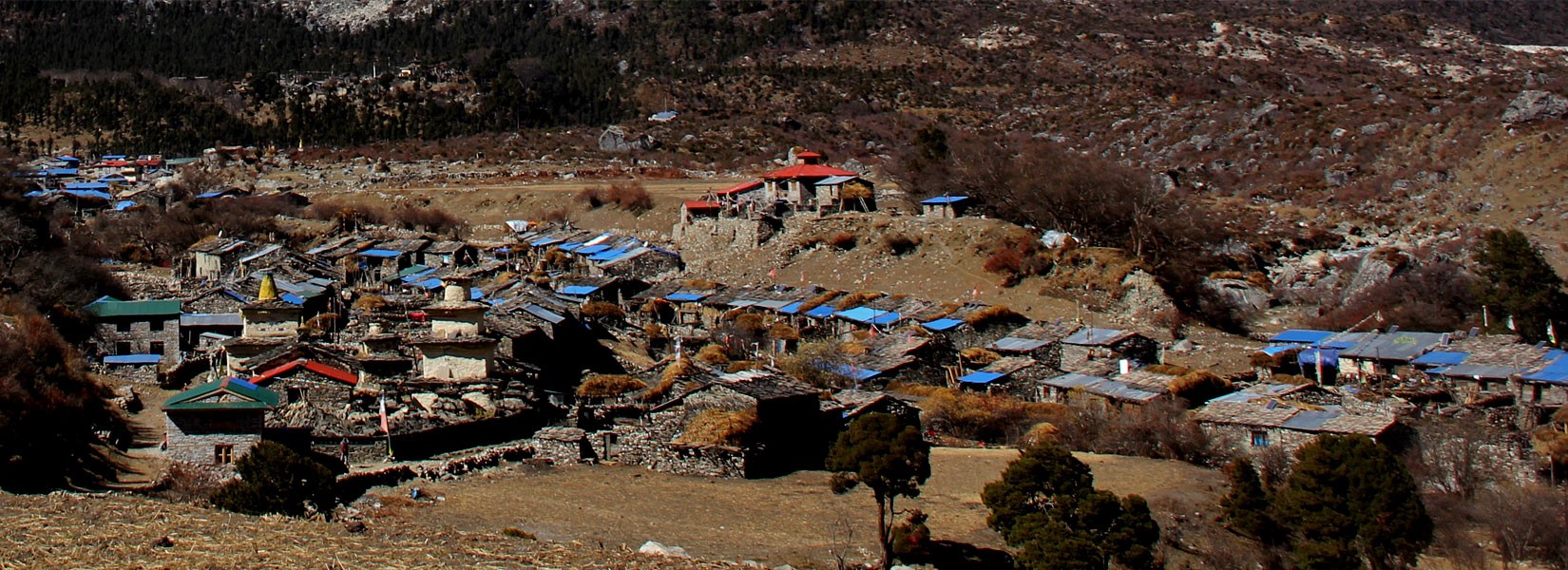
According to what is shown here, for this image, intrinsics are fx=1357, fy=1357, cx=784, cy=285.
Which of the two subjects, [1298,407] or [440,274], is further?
[440,274]

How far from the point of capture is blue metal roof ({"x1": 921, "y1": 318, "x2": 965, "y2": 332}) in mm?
28469

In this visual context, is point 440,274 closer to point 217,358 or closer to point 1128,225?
point 217,358

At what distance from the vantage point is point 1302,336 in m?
28.0

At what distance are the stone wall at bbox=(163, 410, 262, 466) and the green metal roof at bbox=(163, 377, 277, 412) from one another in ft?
0.31

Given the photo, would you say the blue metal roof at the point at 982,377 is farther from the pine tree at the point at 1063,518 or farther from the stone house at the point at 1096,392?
the pine tree at the point at 1063,518

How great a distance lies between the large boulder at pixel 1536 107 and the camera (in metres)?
46.9

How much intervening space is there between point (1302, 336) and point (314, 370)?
63.9ft

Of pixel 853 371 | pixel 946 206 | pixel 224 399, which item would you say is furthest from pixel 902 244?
pixel 224 399

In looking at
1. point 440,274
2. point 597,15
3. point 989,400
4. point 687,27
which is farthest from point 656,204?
point 597,15

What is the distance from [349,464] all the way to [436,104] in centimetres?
6199

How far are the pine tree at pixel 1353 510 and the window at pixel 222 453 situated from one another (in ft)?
38.8

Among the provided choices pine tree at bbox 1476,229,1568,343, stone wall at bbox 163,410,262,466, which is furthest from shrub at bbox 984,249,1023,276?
stone wall at bbox 163,410,262,466

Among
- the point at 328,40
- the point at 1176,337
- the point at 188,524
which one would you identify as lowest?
the point at 1176,337

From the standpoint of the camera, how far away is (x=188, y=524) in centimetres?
796
